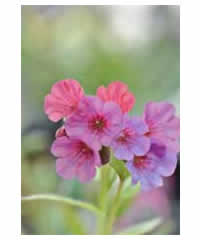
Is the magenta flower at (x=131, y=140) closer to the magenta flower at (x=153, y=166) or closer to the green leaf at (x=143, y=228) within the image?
the magenta flower at (x=153, y=166)

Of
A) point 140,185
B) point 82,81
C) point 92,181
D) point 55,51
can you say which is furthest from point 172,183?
point 55,51

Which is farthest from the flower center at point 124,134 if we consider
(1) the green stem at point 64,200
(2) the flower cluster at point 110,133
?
(1) the green stem at point 64,200

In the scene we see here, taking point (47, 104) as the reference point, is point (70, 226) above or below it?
below

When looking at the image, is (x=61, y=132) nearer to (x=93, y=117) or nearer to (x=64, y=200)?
(x=93, y=117)
